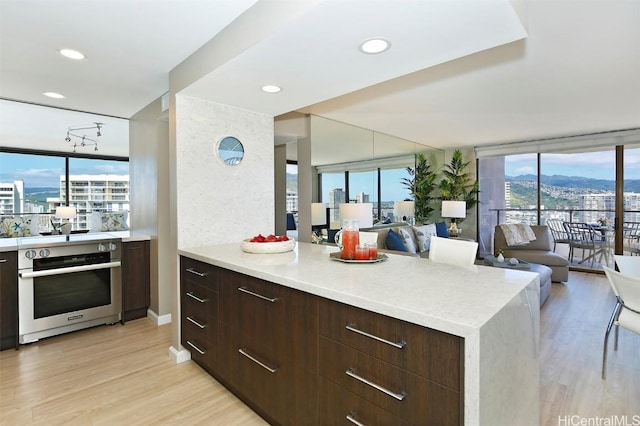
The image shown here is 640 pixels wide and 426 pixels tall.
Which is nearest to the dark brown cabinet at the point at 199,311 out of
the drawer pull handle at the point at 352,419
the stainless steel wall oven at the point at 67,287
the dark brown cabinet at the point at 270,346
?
the dark brown cabinet at the point at 270,346

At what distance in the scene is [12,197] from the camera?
→ 20.9 feet

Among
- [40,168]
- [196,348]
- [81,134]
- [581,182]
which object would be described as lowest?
[196,348]

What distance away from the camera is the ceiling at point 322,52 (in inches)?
61.9

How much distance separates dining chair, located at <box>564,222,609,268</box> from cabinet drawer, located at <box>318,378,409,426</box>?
21.9ft

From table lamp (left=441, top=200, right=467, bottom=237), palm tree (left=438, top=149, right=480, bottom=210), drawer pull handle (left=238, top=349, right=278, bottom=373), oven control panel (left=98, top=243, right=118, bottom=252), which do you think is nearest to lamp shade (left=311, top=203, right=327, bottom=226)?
oven control panel (left=98, top=243, right=118, bottom=252)

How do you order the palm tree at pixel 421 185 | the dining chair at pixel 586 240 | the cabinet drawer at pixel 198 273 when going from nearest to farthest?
the cabinet drawer at pixel 198 273 → the dining chair at pixel 586 240 → the palm tree at pixel 421 185

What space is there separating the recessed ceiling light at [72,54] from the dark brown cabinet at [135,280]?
5.95ft

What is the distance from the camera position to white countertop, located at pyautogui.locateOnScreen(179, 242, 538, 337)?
1.09 meters

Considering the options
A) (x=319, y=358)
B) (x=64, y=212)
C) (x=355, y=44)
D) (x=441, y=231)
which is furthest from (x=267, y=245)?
(x=64, y=212)

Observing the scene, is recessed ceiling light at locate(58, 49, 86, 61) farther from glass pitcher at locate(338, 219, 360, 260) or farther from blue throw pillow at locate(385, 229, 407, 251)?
blue throw pillow at locate(385, 229, 407, 251)

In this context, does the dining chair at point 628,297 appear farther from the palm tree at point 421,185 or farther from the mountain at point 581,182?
the mountain at point 581,182

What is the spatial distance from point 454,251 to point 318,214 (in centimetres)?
248

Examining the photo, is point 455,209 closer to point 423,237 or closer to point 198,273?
point 423,237

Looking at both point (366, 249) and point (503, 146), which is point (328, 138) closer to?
point (366, 249)
